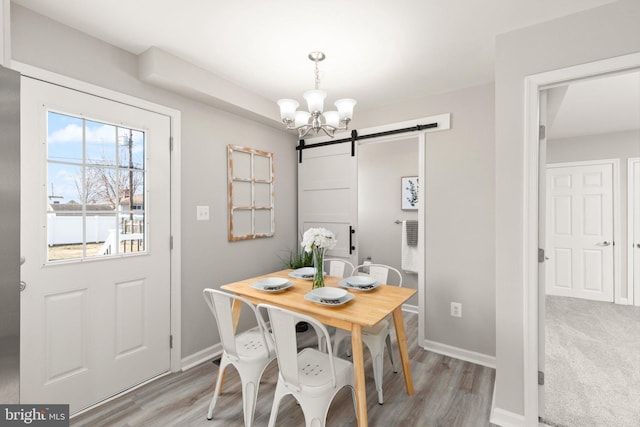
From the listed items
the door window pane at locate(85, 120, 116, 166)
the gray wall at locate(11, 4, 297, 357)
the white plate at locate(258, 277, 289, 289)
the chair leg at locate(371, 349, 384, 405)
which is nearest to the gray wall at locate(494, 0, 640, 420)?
the chair leg at locate(371, 349, 384, 405)

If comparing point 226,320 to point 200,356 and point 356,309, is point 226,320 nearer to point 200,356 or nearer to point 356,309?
point 356,309

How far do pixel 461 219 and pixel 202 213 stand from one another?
2.34m

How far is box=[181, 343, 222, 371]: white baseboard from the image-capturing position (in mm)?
2523

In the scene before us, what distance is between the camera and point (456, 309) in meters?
2.79

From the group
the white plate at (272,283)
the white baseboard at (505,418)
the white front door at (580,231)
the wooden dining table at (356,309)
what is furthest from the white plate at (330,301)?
the white front door at (580,231)

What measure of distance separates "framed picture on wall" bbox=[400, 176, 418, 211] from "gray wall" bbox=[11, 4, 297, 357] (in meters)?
1.56

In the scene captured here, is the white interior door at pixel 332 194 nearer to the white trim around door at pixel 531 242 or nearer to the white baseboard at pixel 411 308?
the white baseboard at pixel 411 308

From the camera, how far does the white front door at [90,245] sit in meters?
1.74

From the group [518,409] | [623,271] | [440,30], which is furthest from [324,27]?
[623,271]

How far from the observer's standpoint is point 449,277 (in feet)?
9.22

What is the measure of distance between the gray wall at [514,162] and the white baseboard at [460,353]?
0.78 metres

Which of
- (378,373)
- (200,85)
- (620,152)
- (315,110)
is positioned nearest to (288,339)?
(378,373)

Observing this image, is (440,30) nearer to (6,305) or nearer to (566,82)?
(566,82)

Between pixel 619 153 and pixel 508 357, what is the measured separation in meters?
4.19
